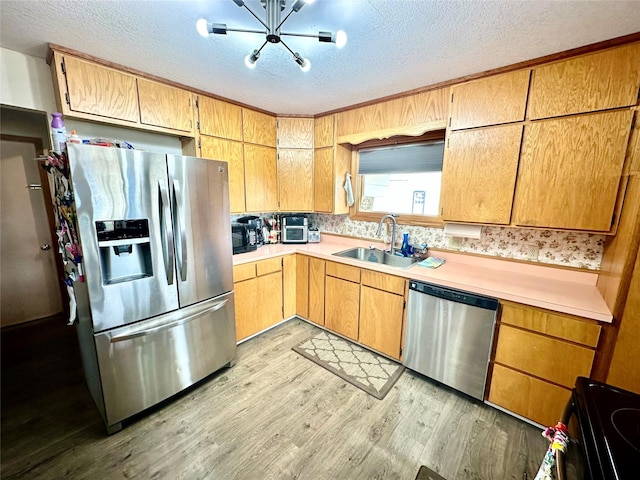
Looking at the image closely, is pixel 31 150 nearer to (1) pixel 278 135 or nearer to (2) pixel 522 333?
(1) pixel 278 135

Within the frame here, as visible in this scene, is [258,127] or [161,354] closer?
[161,354]

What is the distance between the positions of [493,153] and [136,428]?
3.05 m

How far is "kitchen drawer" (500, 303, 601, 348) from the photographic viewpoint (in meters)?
1.42

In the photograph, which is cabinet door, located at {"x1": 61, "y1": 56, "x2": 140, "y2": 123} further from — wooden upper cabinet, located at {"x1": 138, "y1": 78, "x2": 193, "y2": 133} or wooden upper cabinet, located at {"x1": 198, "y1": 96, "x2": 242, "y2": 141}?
wooden upper cabinet, located at {"x1": 198, "y1": 96, "x2": 242, "y2": 141}

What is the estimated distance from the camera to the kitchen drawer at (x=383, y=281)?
213 centimetres

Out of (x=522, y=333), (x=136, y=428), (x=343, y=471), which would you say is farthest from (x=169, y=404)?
(x=522, y=333)

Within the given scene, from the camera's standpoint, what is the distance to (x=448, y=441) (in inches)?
62.6

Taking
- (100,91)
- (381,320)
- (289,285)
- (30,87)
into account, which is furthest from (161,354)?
(30,87)

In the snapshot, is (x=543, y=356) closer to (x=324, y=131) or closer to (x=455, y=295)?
(x=455, y=295)

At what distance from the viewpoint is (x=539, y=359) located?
5.18ft

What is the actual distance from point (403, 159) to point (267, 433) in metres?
2.62

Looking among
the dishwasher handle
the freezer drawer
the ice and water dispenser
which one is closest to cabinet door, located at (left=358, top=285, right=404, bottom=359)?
the dishwasher handle

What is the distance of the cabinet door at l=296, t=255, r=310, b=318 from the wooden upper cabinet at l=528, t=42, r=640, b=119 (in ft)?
7.32

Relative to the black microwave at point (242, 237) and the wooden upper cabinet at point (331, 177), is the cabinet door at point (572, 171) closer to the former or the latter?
the wooden upper cabinet at point (331, 177)
